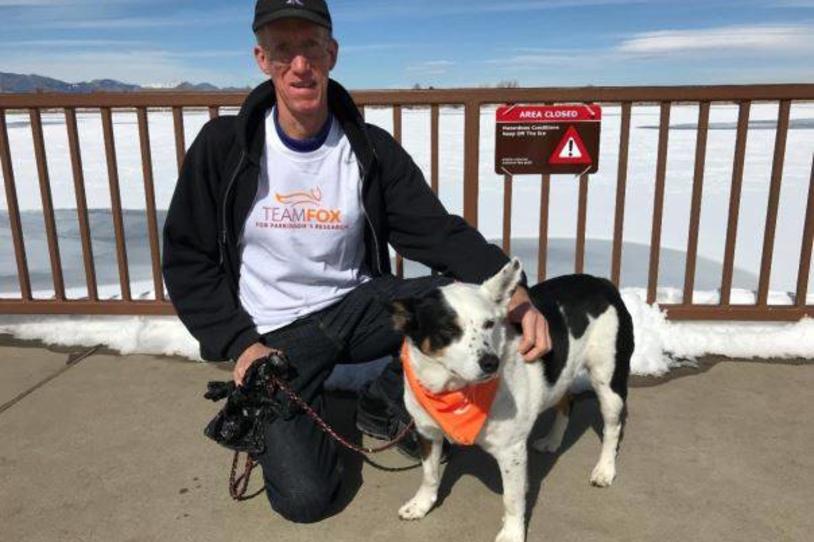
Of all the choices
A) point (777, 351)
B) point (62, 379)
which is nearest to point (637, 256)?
point (777, 351)

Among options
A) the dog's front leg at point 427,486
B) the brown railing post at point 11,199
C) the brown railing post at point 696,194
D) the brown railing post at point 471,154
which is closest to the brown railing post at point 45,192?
the brown railing post at point 11,199

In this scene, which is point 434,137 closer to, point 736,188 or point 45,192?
point 736,188

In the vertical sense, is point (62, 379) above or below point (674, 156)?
below

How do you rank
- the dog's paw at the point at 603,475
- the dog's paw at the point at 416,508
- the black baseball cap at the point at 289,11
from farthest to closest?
the dog's paw at the point at 603,475 → the dog's paw at the point at 416,508 → the black baseball cap at the point at 289,11

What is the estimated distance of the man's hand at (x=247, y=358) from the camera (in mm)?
2744

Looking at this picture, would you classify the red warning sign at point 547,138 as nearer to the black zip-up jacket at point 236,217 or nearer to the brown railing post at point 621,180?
the brown railing post at point 621,180

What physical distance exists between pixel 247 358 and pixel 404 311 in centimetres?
86

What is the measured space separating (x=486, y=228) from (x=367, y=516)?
527 cm

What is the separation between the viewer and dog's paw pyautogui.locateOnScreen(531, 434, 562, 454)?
125 inches

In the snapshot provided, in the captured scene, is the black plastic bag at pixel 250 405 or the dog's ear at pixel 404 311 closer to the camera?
the dog's ear at pixel 404 311

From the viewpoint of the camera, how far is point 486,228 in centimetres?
767

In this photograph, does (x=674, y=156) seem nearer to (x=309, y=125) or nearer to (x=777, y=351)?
(x=777, y=351)

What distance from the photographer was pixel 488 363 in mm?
2135

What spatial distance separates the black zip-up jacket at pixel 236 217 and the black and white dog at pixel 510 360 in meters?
0.44
